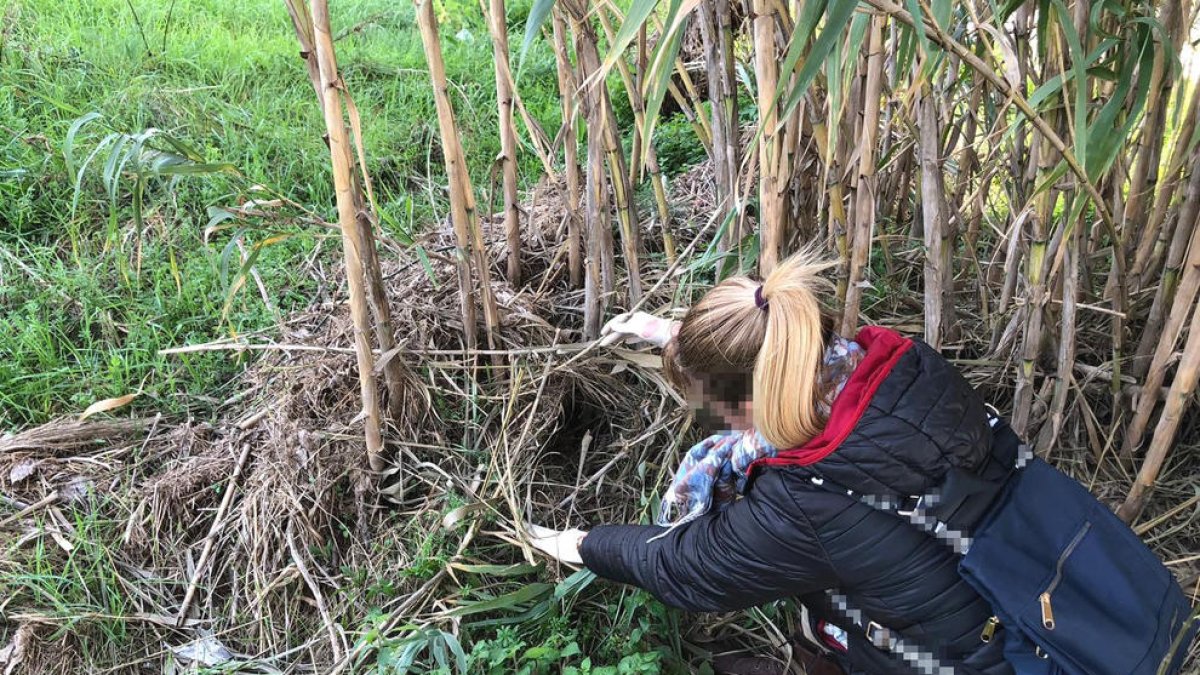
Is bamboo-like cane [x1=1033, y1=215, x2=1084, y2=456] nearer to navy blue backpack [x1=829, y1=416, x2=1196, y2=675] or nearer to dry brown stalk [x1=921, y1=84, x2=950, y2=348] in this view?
dry brown stalk [x1=921, y1=84, x2=950, y2=348]

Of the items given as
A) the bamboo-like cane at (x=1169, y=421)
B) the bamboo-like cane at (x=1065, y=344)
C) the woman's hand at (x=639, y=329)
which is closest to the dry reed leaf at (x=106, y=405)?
the woman's hand at (x=639, y=329)

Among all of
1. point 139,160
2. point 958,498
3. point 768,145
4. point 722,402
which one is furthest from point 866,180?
point 139,160

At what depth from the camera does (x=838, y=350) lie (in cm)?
162

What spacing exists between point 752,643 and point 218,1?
10.9ft

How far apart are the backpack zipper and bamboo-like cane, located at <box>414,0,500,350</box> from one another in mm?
1268

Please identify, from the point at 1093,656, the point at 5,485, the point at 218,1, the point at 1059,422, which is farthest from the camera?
the point at 218,1

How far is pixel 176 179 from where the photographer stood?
90.9 inches

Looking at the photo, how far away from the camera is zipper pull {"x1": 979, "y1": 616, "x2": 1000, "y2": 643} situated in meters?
1.55

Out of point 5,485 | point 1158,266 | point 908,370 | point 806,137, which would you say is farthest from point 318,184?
point 1158,266

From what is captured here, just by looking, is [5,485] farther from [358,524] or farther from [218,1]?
[218,1]

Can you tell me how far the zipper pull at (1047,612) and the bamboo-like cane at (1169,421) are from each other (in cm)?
57

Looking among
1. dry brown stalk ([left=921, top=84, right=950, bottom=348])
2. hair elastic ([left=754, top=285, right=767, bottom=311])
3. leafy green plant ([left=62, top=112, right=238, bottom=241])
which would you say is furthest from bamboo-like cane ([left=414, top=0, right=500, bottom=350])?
dry brown stalk ([left=921, top=84, right=950, bottom=348])

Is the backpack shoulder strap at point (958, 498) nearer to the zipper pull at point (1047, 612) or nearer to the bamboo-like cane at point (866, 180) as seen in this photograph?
the zipper pull at point (1047, 612)

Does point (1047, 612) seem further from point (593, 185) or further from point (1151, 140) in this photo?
point (593, 185)
